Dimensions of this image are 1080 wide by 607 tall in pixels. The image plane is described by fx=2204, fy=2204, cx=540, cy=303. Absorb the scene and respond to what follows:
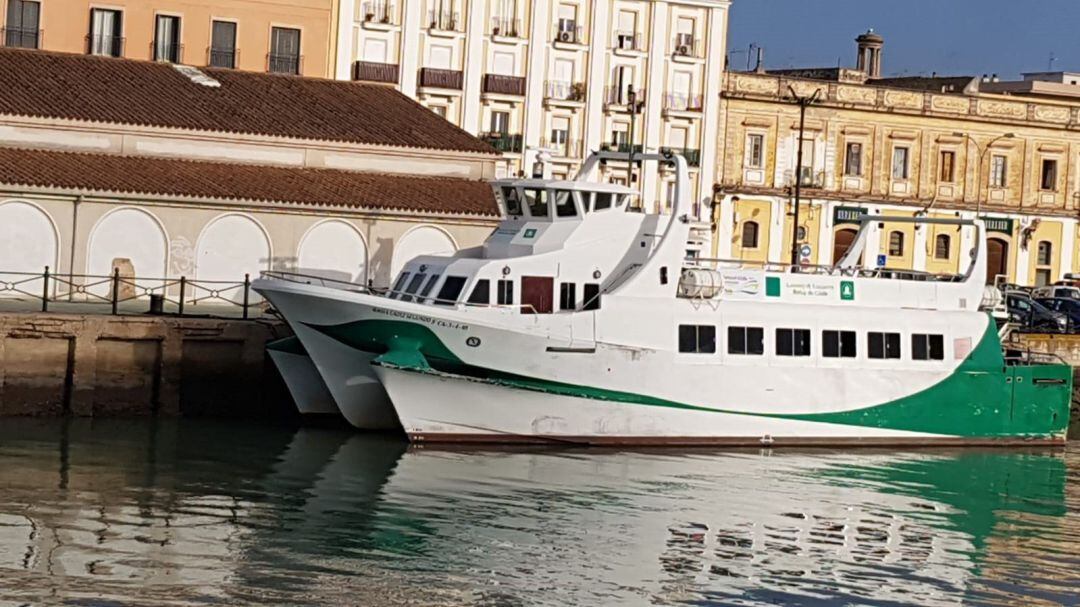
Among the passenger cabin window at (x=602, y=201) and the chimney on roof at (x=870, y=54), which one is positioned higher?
the chimney on roof at (x=870, y=54)

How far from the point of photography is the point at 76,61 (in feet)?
199

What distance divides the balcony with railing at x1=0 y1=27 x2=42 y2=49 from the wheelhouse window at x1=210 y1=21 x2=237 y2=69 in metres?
5.74

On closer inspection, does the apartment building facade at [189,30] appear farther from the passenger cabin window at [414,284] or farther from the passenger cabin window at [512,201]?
the passenger cabin window at [414,284]

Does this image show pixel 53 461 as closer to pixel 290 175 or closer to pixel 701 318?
pixel 701 318

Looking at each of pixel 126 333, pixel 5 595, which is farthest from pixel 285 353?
pixel 5 595

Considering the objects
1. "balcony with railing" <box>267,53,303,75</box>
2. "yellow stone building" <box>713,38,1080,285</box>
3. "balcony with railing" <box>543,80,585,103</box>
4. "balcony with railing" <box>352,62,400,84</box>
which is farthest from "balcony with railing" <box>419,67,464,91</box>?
"yellow stone building" <box>713,38,1080,285</box>

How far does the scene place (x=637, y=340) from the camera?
136ft

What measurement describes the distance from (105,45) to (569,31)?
20192mm

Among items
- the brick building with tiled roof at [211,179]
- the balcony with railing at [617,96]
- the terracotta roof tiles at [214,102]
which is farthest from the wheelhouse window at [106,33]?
the balcony with railing at [617,96]

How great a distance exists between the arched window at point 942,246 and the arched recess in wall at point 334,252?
44.7m

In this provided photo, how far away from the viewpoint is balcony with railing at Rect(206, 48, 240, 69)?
73.8 meters

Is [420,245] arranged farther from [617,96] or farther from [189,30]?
[617,96]

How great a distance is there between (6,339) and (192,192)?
9.95 meters

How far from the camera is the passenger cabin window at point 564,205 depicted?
139ft
